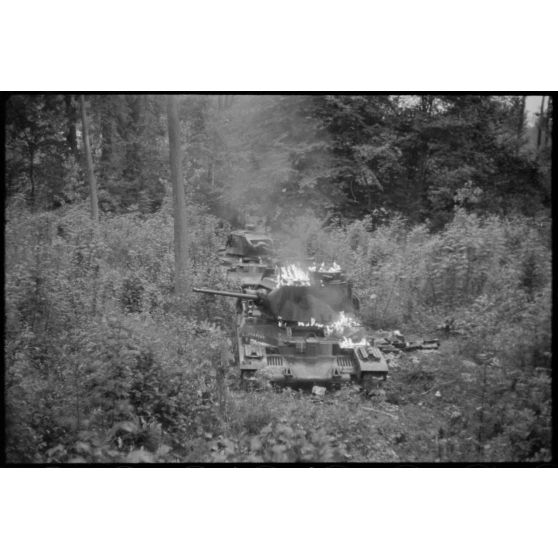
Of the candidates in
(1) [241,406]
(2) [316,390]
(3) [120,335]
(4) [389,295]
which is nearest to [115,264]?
(3) [120,335]

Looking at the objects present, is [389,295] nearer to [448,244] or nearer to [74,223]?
[448,244]

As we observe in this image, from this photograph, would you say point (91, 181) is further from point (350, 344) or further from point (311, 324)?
point (350, 344)

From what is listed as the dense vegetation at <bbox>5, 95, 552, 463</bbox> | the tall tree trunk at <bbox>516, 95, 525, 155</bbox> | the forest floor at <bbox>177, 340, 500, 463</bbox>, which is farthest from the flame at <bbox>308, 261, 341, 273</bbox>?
the tall tree trunk at <bbox>516, 95, 525, 155</bbox>

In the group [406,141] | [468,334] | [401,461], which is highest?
[406,141]

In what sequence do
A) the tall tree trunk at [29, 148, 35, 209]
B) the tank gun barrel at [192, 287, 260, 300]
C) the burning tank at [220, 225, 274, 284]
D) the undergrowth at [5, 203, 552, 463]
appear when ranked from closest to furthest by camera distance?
the undergrowth at [5, 203, 552, 463], the tall tree trunk at [29, 148, 35, 209], the tank gun barrel at [192, 287, 260, 300], the burning tank at [220, 225, 274, 284]

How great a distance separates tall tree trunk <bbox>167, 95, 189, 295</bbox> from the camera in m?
5.17

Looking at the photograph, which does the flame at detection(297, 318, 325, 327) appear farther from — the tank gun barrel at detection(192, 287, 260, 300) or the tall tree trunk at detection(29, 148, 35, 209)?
the tall tree trunk at detection(29, 148, 35, 209)

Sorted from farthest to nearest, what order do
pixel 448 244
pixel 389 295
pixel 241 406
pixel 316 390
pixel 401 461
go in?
1. pixel 389 295
2. pixel 448 244
3. pixel 316 390
4. pixel 241 406
5. pixel 401 461

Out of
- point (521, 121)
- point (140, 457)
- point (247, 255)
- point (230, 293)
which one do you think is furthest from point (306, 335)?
point (521, 121)

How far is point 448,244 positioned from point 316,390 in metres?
2.21

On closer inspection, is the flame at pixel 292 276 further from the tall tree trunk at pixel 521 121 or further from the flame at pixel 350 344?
the tall tree trunk at pixel 521 121

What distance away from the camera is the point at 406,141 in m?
5.39

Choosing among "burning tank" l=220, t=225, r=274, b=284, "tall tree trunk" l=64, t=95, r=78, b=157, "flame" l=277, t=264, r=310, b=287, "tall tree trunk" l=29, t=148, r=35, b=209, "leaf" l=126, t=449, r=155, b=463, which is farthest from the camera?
"burning tank" l=220, t=225, r=274, b=284

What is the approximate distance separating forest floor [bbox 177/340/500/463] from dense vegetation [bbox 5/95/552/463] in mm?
19
